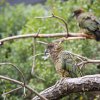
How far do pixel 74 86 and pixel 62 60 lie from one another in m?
0.32

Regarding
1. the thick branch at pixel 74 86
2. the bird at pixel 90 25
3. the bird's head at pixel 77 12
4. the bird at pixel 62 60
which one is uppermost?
the bird's head at pixel 77 12

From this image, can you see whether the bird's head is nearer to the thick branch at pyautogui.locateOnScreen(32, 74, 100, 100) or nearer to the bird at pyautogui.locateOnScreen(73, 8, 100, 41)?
the bird at pyautogui.locateOnScreen(73, 8, 100, 41)

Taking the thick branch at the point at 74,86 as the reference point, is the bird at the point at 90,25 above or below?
above

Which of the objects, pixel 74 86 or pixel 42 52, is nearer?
pixel 74 86

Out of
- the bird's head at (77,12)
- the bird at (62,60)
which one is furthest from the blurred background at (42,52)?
the bird at (62,60)

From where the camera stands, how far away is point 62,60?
3.73 meters

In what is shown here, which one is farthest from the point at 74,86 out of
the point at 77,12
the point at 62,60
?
the point at 77,12

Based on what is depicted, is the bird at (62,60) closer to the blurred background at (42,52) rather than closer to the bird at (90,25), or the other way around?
the blurred background at (42,52)

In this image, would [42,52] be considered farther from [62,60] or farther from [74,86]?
[74,86]

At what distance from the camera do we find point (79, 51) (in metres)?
5.14

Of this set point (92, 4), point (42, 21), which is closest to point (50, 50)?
point (92, 4)

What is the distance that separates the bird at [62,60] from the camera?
3.72 m

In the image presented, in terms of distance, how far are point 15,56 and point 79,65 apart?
2120 mm

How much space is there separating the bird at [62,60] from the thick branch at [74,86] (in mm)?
211
